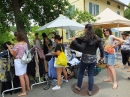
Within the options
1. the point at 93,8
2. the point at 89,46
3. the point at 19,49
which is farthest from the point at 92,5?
the point at 19,49

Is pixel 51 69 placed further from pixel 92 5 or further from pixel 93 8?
pixel 93 8

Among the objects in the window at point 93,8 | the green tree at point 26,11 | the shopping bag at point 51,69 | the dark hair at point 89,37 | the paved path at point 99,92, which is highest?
the window at point 93,8

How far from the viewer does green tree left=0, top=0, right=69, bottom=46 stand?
5.20m

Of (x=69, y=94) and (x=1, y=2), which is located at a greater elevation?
(x=1, y=2)

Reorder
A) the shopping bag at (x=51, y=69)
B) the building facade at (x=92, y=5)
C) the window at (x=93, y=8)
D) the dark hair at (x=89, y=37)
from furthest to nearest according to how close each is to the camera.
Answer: the window at (x=93, y=8), the building facade at (x=92, y=5), the shopping bag at (x=51, y=69), the dark hair at (x=89, y=37)

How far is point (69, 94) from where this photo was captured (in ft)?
12.9

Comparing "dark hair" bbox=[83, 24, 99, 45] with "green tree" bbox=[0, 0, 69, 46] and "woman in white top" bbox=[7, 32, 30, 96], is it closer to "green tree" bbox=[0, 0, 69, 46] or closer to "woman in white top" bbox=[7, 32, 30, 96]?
"woman in white top" bbox=[7, 32, 30, 96]

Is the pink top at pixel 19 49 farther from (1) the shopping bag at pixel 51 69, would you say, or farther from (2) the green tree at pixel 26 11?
(2) the green tree at pixel 26 11

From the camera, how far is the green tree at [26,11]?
520cm

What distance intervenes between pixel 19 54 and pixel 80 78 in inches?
70.5

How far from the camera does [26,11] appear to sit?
212 inches

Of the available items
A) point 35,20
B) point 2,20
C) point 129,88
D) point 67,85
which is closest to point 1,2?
point 2,20

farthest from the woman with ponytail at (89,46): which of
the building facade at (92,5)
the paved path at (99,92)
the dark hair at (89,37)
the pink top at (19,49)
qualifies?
the building facade at (92,5)

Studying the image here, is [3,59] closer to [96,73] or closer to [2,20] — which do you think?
[2,20]
